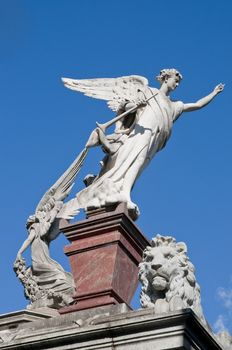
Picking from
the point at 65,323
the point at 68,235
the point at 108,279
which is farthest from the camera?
the point at 68,235

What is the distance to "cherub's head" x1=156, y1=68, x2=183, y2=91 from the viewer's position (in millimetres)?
14273

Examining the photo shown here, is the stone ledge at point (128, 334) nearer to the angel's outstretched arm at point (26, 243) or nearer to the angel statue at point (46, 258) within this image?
the angel statue at point (46, 258)

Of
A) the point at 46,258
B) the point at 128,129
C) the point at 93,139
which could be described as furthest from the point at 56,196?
the point at 128,129

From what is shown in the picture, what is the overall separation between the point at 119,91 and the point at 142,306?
522 cm

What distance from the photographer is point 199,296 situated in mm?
10156

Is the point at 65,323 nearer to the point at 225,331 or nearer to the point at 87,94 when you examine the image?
the point at 225,331

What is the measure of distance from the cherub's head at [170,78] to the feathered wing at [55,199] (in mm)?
1814

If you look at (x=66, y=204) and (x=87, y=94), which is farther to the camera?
(x=87, y=94)

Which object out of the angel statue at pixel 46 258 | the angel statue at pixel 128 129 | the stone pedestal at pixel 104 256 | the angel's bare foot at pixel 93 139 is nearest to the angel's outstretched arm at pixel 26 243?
the angel statue at pixel 46 258

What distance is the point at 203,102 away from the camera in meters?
14.4

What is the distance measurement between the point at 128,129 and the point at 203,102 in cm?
152

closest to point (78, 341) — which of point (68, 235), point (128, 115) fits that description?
point (68, 235)

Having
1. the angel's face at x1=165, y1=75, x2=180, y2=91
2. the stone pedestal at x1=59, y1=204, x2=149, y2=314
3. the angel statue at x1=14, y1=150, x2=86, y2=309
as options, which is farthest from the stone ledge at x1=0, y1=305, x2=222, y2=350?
the angel's face at x1=165, y1=75, x2=180, y2=91

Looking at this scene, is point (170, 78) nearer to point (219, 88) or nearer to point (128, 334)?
point (219, 88)
